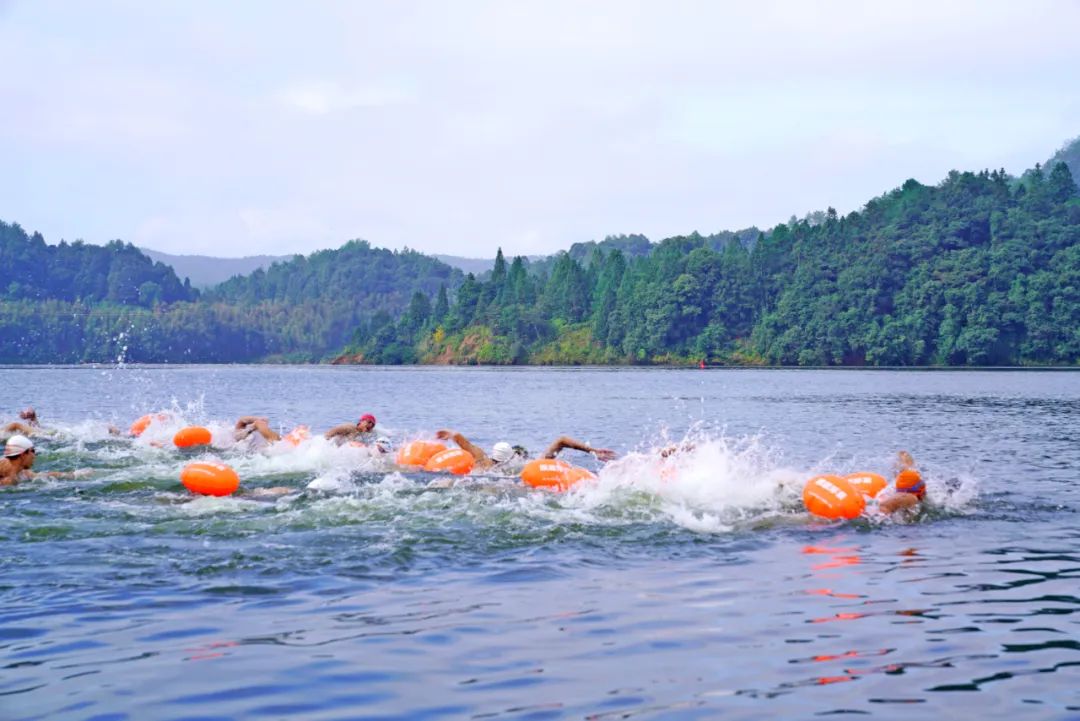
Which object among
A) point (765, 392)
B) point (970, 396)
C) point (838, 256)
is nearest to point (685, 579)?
point (970, 396)

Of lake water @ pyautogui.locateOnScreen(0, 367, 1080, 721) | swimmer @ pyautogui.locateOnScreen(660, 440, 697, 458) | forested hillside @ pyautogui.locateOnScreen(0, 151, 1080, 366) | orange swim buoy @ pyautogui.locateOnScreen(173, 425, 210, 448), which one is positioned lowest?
lake water @ pyautogui.locateOnScreen(0, 367, 1080, 721)

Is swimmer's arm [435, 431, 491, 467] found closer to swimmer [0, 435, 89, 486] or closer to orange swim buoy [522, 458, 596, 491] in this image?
orange swim buoy [522, 458, 596, 491]

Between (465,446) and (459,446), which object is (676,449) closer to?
(465,446)

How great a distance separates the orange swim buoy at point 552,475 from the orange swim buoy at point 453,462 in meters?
2.70

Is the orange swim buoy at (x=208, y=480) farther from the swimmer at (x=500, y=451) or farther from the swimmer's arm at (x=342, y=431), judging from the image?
the swimmer's arm at (x=342, y=431)

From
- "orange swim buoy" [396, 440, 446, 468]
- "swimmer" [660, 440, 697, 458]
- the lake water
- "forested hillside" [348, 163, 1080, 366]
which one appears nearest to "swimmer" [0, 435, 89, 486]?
the lake water

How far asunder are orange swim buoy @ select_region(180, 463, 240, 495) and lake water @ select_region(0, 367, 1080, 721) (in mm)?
414

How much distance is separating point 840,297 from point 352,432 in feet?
410

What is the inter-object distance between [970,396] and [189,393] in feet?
176

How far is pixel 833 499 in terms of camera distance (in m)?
17.2

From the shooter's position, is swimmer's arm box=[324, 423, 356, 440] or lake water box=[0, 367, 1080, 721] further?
swimmer's arm box=[324, 423, 356, 440]

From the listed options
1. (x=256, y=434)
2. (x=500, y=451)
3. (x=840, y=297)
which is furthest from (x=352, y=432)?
(x=840, y=297)

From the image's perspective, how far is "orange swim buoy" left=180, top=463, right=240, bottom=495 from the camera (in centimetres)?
1830

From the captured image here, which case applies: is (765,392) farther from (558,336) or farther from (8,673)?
(558,336)
